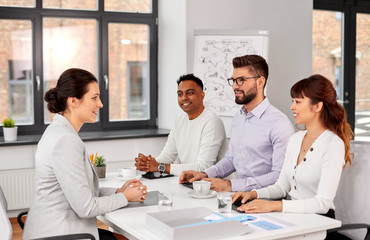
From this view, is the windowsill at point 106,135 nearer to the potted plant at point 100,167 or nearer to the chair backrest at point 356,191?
the potted plant at point 100,167

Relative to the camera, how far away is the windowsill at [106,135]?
193 inches

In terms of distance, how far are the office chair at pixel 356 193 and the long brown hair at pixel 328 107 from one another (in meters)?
0.09

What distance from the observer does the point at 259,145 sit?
3045mm

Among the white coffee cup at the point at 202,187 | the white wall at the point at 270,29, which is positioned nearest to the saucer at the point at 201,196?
the white coffee cup at the point at 202,187

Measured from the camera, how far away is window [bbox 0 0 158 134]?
17.5 ft

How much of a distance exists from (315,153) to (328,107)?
9.6 inches

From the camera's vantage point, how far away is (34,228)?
7.52ft

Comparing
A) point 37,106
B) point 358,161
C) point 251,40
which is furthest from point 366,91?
point 358,161

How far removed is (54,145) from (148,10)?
3899 millimetres

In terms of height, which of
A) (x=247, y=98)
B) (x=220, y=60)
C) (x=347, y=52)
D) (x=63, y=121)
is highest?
(x=347, y=52)

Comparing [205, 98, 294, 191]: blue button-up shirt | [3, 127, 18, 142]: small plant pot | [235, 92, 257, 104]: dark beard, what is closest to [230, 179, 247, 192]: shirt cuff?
[205, 98, 294, 191]: blue button-up shirt

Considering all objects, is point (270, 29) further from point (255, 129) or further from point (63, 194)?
point (63, 194)

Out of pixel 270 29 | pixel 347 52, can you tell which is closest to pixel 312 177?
pixel 270 29

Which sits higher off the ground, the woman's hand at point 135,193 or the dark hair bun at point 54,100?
the dark hair bun at point 54,100
